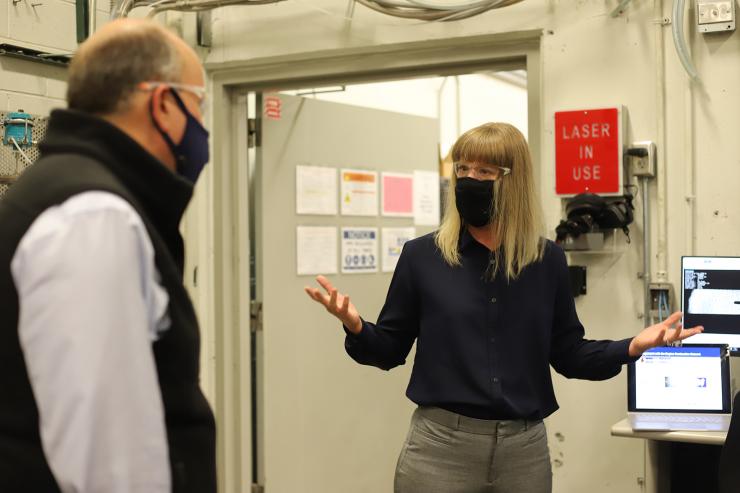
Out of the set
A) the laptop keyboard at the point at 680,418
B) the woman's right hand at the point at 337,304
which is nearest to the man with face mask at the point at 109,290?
the woman's right hand at the point at 337,304

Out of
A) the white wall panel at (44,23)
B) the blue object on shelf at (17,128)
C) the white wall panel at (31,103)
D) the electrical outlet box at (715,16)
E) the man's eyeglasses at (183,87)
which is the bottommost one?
the man's eyeglasses at (183,87)

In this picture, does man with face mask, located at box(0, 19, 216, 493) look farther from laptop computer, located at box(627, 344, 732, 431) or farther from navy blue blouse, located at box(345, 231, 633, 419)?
laptop computer, located at box(627, 344, 732, 431)

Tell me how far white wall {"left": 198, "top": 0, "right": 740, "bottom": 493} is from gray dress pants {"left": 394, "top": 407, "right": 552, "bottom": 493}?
2.70ft

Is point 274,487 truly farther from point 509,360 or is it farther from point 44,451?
point 44,451

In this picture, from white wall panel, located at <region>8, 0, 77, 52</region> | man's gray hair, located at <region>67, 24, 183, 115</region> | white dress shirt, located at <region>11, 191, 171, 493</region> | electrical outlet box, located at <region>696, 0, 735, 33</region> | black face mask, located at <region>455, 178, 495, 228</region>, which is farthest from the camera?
white wall panel, located at <region>8, 0, 77, 52</region>

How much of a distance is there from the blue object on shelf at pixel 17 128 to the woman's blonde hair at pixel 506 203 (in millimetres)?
1512

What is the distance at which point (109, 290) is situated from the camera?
3.21 feet

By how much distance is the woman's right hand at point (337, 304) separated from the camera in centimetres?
183

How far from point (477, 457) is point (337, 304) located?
1.47 ft

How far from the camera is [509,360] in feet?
6.04

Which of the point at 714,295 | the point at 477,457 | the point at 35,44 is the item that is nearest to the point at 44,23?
the point at 35,44

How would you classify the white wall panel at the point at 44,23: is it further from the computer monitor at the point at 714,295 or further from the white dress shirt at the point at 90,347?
the computer monitor at the point at 714,295

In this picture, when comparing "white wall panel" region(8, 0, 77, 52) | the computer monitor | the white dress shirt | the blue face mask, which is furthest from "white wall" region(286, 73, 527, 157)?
the white dress shirt

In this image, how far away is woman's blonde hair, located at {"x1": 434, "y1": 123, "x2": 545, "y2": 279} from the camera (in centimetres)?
192
